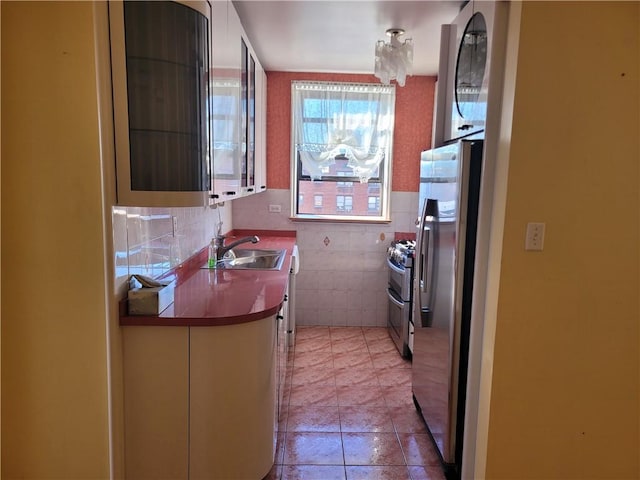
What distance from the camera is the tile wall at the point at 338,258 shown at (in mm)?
4401

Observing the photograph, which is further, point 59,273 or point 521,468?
point 521,468

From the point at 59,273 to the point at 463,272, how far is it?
5.54ft

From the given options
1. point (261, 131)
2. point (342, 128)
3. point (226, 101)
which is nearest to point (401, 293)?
point (342, 128)

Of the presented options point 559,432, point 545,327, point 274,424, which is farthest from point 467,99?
point 274,424

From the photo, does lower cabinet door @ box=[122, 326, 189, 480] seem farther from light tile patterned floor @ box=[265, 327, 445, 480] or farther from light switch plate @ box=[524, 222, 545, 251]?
light switch plate @ box=[524, 222, 545, 251]

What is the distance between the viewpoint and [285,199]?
4.39 metres

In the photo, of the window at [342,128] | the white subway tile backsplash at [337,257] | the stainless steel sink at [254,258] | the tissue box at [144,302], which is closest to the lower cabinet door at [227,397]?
the tissue box at [144,302]

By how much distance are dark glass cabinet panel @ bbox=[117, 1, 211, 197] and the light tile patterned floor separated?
5.05ft

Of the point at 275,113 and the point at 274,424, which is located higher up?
the point at 275,113

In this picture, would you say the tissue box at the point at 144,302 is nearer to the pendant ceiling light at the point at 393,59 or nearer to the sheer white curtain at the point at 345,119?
the pendant ceiling light at the point at 393,59

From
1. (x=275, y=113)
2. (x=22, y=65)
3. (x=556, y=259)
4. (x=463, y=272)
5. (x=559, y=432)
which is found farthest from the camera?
(x=275, y=113)

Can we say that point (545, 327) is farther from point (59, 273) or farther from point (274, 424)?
point (59, 273)

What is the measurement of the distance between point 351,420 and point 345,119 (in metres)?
2.74

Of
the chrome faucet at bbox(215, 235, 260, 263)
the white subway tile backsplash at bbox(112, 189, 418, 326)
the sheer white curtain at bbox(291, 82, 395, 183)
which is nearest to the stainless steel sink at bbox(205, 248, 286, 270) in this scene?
the chrome faucet at bbox(215, 235, 260, 263)
